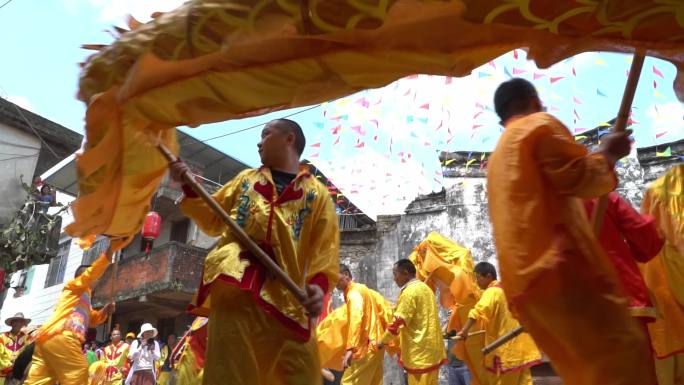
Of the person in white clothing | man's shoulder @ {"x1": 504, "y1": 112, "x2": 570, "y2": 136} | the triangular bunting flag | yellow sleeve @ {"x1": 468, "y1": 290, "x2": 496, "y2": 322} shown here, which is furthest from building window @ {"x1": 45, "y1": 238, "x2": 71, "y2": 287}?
man's shoulder @ {"x1": 504, "y1": 112, "x2": 570, "y2": 136}

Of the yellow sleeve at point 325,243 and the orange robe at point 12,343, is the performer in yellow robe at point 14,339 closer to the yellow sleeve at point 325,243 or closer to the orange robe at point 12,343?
the orange robe at point 12,343

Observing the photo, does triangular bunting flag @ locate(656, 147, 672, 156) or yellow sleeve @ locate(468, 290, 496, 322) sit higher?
triangular bunting flag @ locate(656, 147, 672, 156)

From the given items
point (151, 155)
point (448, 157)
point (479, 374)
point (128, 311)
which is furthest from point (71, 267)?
point (151, 155)

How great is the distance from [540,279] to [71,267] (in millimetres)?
23411

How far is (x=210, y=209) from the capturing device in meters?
3.01

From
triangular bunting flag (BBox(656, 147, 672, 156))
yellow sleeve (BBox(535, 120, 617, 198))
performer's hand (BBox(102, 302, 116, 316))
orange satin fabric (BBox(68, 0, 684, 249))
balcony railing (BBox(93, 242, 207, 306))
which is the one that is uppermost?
triangular bunting flag (BBox(656, 147, 672, 156))

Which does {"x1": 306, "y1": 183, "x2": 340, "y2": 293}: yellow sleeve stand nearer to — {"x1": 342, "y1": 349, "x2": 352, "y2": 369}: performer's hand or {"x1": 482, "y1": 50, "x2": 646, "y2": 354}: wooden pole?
{"x1": 482, "y1": 50, "x2": 646, "y2": 354}: wooden pole

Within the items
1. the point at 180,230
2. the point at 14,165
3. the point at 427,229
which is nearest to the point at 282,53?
the point at 427,229

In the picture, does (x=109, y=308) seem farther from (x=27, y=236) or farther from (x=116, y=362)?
(x=27, y=236)

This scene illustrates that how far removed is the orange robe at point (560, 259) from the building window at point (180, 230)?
19.2 m

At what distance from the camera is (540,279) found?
2.04 meters

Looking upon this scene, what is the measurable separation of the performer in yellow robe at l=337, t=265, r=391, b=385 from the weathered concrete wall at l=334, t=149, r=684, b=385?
543 centimetres

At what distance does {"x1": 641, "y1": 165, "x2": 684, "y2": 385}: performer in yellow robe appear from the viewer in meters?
3.39

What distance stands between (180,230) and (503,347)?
1670cm
